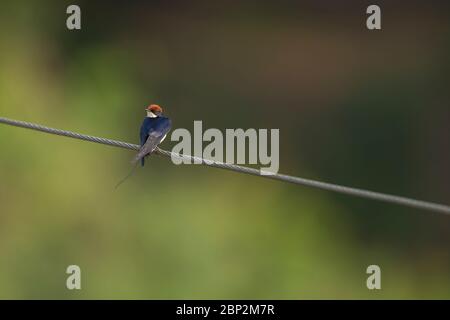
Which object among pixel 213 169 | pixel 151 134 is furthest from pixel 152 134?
pixel 213 169

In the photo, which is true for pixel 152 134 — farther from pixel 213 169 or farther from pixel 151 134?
pixel 213 169

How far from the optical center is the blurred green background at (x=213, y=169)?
11.5 metres

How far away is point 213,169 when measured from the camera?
13.3m

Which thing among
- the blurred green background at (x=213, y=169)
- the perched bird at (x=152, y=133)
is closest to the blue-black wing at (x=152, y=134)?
the perched bird at (x=152, y=133)

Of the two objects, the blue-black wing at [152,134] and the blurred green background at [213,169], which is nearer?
the blue-black wing at [152,134]

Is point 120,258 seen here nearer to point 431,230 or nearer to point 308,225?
point 308,225

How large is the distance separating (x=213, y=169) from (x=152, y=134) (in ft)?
25.1

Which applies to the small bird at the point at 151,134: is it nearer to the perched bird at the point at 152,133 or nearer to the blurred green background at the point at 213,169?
the perched bird at the point at 152,133

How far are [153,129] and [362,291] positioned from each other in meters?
7.95

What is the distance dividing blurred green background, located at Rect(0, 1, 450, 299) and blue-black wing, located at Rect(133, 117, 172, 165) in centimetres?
482

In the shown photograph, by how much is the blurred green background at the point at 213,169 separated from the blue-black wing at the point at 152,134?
190 inches

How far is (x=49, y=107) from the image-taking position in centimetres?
1261

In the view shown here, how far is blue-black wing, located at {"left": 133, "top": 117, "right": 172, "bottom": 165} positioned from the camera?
5.48 m
